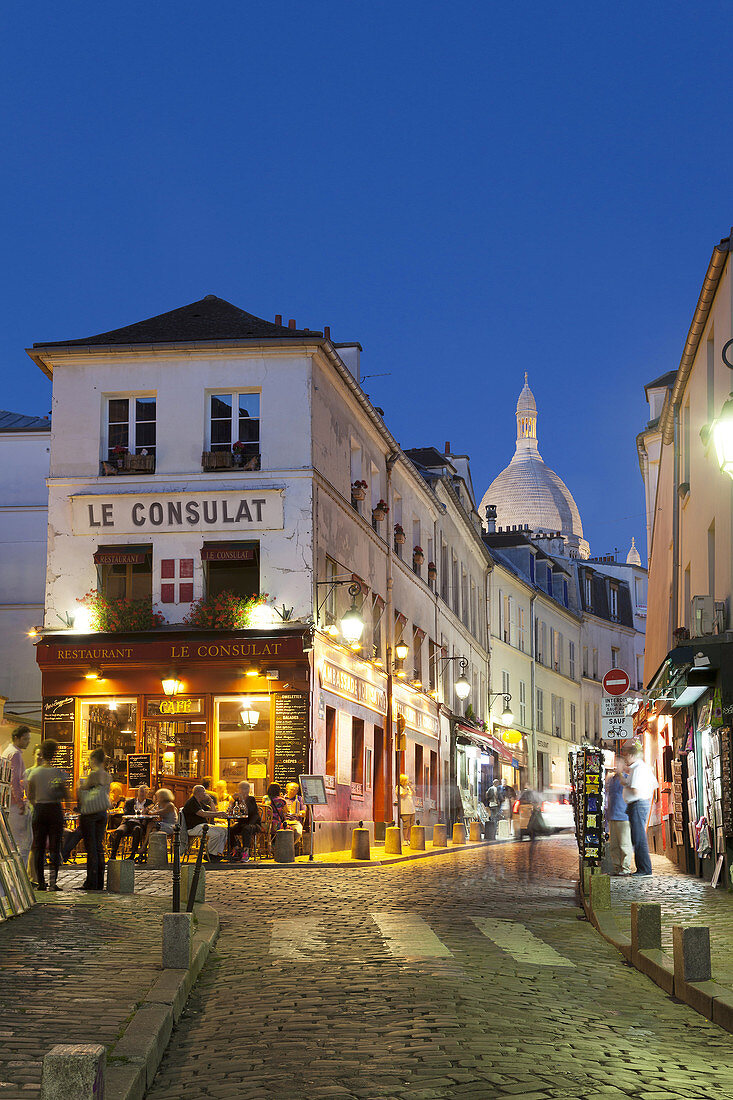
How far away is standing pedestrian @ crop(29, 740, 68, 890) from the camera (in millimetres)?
15680

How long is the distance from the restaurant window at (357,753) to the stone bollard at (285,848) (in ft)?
25.6

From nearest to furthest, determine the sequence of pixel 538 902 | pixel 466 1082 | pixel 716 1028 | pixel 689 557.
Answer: pixel 466 1082 → pixel 716 1028 → pixel 538 902 → pixel 689 557

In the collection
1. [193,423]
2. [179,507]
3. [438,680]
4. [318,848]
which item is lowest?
[318,848]

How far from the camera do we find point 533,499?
486 ft

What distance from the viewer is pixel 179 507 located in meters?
26.9

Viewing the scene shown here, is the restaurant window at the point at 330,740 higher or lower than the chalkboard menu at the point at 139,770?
higher

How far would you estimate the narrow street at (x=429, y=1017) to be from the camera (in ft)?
20.0

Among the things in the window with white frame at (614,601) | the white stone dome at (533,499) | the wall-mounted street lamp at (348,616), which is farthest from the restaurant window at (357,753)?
the white stone dome at (533,499)

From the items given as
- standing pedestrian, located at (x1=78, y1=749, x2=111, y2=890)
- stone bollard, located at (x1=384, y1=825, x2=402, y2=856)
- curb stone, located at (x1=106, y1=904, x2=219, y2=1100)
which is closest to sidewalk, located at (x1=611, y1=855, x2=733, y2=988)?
curb stone, located at (x1=106, y1=904, x2=219, y2=1100)

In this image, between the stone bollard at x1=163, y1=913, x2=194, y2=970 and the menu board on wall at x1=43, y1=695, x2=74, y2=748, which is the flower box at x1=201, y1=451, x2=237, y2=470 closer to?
the menu board on wall at x1=43, y1=695, x2=74, y2=748

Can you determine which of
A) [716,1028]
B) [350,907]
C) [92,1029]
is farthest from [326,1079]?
[350,907]

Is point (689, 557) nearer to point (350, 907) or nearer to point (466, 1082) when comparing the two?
point (350, 907)

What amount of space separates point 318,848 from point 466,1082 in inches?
792

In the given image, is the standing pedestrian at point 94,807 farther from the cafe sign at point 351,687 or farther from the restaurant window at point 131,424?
the restaurant window at point 131,424
